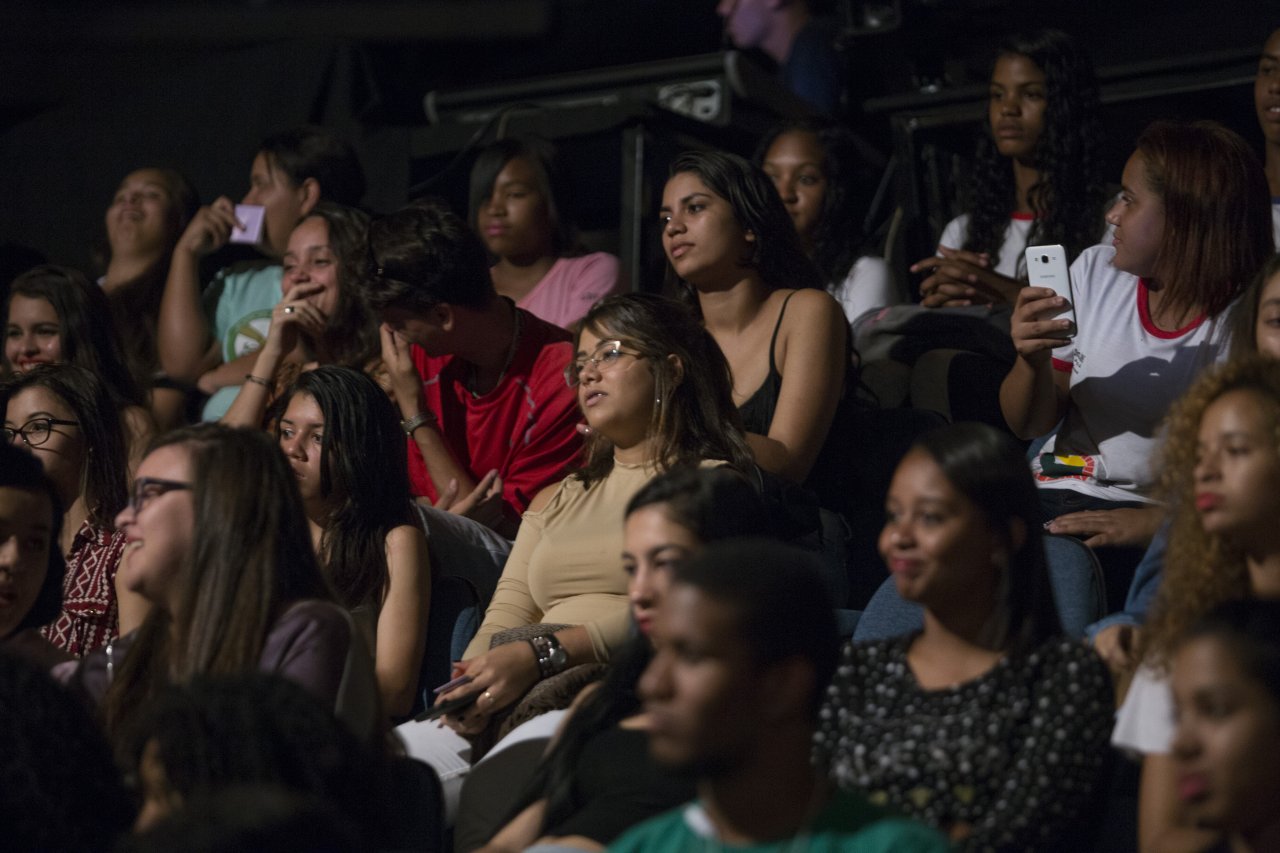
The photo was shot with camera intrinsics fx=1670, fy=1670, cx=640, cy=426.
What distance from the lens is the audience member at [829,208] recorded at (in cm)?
451

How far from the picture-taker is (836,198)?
183 inches

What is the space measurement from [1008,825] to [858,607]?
1461mm

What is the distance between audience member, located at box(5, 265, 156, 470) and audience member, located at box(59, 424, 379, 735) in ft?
5.40

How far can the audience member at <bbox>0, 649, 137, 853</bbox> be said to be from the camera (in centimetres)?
196

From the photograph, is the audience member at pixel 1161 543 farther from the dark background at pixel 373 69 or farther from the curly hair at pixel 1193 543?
the dark background at pixel 373 69

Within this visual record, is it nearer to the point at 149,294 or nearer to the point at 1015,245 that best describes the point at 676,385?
the point at 1015,245

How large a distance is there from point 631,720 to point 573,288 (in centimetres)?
221

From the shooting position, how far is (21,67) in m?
5.89

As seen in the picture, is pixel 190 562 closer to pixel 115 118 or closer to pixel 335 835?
pixel 335 835

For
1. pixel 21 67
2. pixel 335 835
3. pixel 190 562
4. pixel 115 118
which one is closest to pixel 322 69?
pixel 115 118

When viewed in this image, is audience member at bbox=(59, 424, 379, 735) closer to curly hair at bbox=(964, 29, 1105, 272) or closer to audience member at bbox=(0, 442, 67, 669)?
audience member at bbox=(0, 442, 67, 669)

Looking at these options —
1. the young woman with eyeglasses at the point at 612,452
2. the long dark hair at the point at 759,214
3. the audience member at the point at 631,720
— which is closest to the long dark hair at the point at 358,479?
the young woman with eyeglasses at the point at 612,452

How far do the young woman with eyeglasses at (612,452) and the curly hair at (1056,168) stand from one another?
4.25ft

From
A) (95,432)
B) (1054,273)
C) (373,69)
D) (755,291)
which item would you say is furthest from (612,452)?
(373,69)
